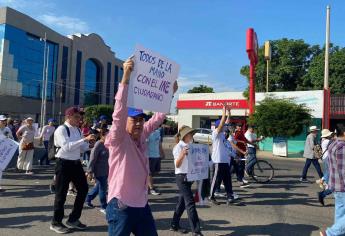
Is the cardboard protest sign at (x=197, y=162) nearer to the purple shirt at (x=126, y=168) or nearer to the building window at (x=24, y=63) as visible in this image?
the purple shirt at (x=126, y=168)

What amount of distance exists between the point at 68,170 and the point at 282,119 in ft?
67.0

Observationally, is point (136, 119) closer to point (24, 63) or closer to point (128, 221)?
point (128, 221)

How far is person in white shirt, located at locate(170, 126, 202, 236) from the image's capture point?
5.87m

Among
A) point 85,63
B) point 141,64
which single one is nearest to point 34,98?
point 85,63

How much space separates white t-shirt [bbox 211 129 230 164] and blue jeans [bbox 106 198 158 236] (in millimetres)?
5117

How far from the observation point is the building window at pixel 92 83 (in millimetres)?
69875

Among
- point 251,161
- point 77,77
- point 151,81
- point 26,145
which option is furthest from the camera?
point 77,77

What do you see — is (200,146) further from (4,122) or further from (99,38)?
(99,38)

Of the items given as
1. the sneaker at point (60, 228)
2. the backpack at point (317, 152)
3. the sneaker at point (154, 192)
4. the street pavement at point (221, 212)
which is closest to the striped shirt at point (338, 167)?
the street pavement at point (221, 212)

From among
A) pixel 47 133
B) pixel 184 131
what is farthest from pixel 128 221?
pixel 47 133

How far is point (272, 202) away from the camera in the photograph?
8992mm

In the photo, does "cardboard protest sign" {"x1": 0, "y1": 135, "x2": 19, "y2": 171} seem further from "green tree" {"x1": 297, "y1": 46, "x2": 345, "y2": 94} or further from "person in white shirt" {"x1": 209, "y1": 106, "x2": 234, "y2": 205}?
"green tree" {"x1": 297, "y1": 46, "x2": 345, "y2": 94}

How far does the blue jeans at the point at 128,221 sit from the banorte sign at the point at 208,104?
32.7 meters

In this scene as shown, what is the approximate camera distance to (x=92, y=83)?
71.5 metres
